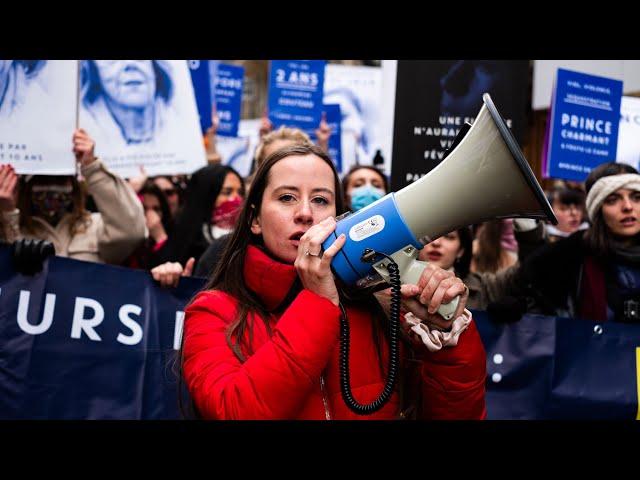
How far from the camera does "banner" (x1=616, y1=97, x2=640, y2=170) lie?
523cm

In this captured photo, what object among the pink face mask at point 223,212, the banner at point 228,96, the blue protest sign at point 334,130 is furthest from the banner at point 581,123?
the banner at point 228,96

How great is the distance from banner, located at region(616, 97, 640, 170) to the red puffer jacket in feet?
12.6

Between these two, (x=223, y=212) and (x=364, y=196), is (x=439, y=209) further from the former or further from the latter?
(x=223, y=212)

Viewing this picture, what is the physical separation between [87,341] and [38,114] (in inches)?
54.3

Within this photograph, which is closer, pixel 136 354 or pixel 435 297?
pixel 435 297

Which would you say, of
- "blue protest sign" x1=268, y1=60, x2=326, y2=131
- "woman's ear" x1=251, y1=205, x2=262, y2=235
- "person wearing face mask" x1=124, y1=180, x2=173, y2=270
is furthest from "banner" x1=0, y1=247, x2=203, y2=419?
"blue protest sign" x1=268, y1=60, x2=326, y2=131

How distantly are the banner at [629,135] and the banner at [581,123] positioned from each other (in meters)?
0.48

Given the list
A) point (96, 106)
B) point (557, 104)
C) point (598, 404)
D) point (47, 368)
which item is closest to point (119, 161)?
point (96, 106)

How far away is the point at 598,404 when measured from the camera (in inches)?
132

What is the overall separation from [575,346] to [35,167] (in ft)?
9.13

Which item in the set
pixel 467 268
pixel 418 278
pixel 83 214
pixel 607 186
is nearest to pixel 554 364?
pixel 467 268

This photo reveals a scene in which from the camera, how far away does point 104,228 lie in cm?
382
